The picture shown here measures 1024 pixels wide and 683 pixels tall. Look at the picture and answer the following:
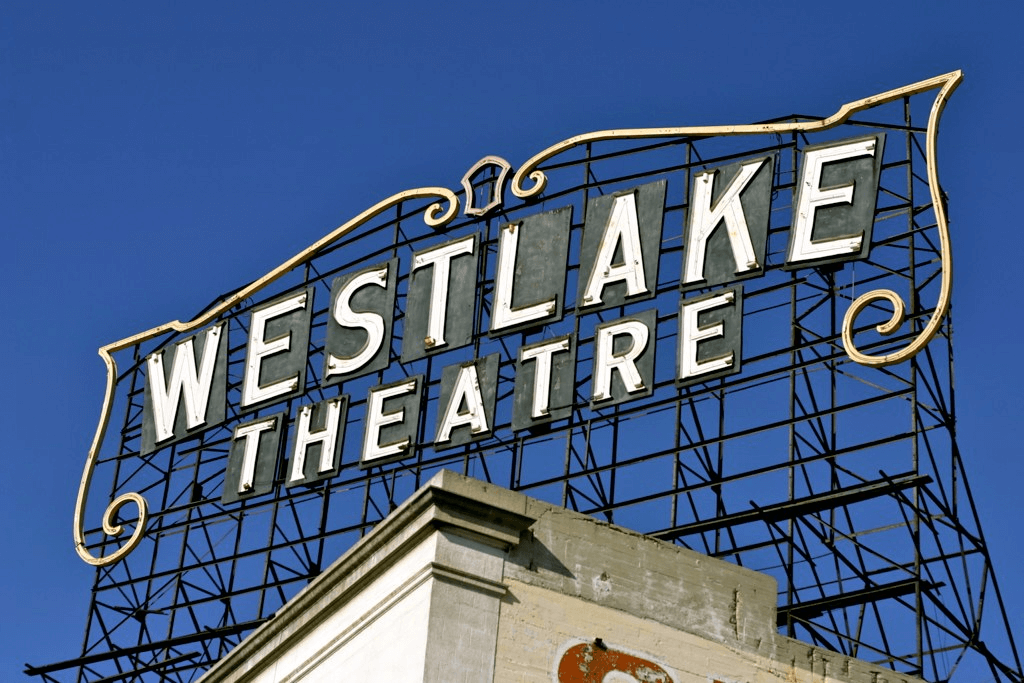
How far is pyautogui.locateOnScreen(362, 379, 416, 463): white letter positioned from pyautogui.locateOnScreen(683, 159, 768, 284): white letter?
510 cm

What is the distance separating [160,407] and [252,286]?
9.33 ft

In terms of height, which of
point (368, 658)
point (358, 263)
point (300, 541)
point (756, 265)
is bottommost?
point (368, 658)

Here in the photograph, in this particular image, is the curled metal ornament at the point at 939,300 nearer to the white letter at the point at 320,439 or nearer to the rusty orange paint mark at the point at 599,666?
the rusty orange paint mark at the point at 599,666

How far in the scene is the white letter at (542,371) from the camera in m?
29.6

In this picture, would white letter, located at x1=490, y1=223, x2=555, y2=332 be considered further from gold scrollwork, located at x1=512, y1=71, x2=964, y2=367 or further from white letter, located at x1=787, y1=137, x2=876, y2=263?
white letter, located at x1=787, y1=137, x2=876, y2=263

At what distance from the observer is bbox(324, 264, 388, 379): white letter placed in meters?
32.5

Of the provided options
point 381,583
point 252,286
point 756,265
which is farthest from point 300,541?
point 381,583

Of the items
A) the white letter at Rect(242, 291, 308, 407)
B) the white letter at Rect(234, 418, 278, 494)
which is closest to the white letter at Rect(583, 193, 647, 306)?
the white letter at Rect(242, 291, 308, 407)

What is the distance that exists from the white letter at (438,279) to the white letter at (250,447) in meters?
3.47

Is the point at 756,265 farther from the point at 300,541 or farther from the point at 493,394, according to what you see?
the point at 300,541

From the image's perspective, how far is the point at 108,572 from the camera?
114ft

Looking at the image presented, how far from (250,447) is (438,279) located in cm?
441

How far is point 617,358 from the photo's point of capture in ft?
96.0

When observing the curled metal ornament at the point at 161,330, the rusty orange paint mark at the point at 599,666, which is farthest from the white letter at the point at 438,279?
the rusty orange paint mark at the point at 599,666
